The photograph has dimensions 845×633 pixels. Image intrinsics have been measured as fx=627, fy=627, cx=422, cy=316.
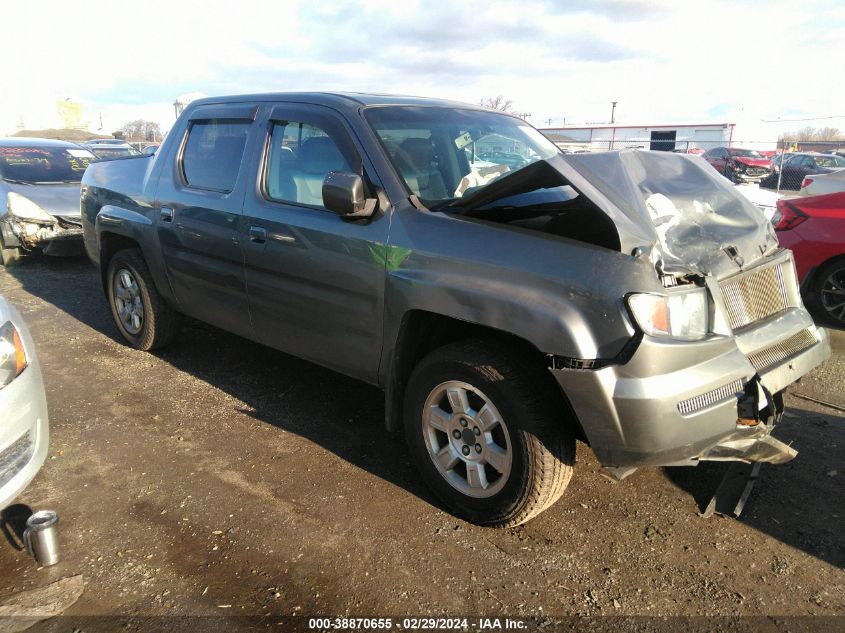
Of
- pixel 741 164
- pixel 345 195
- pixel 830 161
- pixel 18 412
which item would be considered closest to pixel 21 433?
pixel 18 412

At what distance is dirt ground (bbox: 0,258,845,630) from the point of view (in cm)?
253

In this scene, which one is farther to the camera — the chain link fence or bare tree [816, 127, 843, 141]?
bare tree [816, 127, 843, 141]

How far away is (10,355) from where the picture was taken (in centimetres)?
274

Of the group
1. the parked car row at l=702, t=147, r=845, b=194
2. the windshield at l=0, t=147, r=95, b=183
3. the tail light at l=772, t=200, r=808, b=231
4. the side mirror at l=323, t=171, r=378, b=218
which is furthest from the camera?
the parked car row at l=702, t=147, r=845, b=194

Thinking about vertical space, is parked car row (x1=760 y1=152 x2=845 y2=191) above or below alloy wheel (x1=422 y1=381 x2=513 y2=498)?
below

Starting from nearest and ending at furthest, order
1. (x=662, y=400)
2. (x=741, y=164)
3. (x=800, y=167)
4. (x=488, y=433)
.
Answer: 1. (x=662, y=400)
2. (x=488, y=433)
3. (x=800, y=167)
4. (x=741, y=164)

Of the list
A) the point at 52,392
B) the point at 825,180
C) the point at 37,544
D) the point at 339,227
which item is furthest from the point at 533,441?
the point at 825,180

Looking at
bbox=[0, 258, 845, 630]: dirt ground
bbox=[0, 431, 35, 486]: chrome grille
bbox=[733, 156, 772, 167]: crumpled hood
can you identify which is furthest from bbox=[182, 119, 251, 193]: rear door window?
bbox=[733, 156, 772, 167]: crumpled hood

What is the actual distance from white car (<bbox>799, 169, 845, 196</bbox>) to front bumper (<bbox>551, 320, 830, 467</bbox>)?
4.77 metres

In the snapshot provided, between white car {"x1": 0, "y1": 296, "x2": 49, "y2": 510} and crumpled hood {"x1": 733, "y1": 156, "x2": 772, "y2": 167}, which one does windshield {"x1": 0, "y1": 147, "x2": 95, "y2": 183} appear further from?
crumpled hood {"x1": 733, "y1": 156, "x2": 772, "y2": 167}

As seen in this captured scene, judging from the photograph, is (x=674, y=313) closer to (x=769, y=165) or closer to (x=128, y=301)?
(x=128, y=301)

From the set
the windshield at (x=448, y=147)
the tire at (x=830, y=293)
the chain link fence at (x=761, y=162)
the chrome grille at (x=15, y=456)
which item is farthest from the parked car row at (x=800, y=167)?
→ the chrome grille at (x=15, y=456)

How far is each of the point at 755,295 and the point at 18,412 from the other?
3.37m

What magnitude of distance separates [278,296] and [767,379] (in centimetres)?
258
